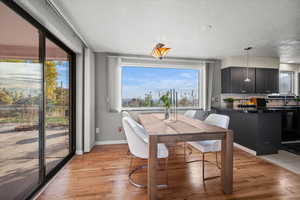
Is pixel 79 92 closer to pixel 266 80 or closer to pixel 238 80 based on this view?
pixel 238 80

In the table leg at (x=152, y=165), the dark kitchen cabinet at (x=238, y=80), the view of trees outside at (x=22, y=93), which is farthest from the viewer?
the dark kitchen cabinet at (x=238, y=80)

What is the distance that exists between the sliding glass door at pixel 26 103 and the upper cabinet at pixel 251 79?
3.93 meters

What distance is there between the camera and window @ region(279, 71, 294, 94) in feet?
14.4

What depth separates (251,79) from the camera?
3711 millimetres

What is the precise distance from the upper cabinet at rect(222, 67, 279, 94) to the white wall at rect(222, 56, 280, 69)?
0.12 m

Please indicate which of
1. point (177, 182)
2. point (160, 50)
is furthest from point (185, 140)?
point (160, 50)

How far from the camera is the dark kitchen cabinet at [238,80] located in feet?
11.9

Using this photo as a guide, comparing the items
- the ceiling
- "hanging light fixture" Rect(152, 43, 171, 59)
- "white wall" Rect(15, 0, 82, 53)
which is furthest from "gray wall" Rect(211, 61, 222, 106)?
"white wall" Rect(15, 0, 82, 53)

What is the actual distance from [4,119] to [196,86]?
389 cm

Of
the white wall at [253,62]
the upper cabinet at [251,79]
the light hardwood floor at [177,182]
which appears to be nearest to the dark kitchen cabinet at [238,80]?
the upper cabinet at [251,79]

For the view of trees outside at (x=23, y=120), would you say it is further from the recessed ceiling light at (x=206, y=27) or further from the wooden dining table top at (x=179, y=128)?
the recessed ceiling light at (x=206, y=27)

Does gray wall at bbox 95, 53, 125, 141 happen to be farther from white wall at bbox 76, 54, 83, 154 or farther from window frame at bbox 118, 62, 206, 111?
white wall at bbox 76, 54, 83, 154

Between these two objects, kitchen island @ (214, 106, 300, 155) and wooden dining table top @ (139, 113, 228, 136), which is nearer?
wooden dining table top @ (139, 113, 228, 136)

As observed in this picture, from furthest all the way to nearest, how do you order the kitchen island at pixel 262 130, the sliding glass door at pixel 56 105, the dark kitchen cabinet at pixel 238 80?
the dark kitchen cabinet at pixel 238 80, the kitchen island at pixel 262 130, the sliding glass door at pixel 56 105
